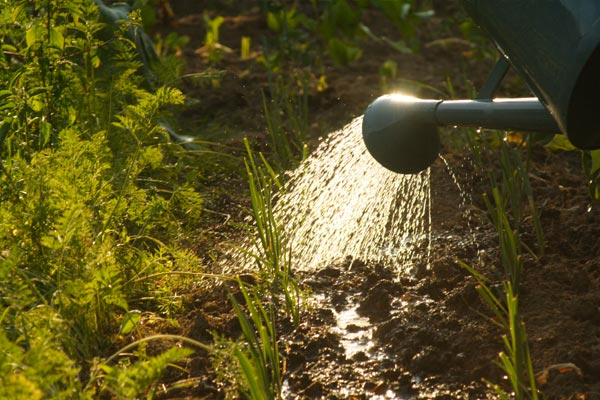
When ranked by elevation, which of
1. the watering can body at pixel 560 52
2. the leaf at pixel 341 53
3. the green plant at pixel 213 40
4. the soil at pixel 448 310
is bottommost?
the soil at pixel 448 310

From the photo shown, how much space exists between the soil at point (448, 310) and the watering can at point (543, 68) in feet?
1.34

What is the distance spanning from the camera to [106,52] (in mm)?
2902

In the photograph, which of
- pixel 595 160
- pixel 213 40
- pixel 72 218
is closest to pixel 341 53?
pixel 213 40

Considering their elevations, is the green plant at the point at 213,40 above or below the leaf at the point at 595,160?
above

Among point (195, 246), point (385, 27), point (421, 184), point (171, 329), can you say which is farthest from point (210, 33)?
point (171, 329)

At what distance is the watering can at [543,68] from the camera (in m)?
1.70

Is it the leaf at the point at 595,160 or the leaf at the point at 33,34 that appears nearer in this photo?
the leaf at the point at 595,160

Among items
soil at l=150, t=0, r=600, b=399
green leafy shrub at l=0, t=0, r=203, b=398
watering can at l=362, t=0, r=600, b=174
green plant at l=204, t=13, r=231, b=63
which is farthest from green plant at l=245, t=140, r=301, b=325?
green plant at l=204, t=13, r=231, b=63

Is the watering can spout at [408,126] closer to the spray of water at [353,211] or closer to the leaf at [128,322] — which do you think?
the spray of water at [353,211]

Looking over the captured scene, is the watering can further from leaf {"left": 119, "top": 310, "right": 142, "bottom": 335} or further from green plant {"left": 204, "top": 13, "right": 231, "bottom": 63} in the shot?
green plant {"left": 204, "top": 13, "right": 231, "bottom": 63}

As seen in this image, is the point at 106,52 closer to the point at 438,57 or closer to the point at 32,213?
the point at 32,213

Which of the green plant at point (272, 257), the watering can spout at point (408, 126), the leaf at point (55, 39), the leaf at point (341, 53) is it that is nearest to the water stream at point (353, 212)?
the green plant at point (272, 257)

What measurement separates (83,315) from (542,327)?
1.03m

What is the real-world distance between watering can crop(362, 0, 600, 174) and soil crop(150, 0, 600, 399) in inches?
16.1
